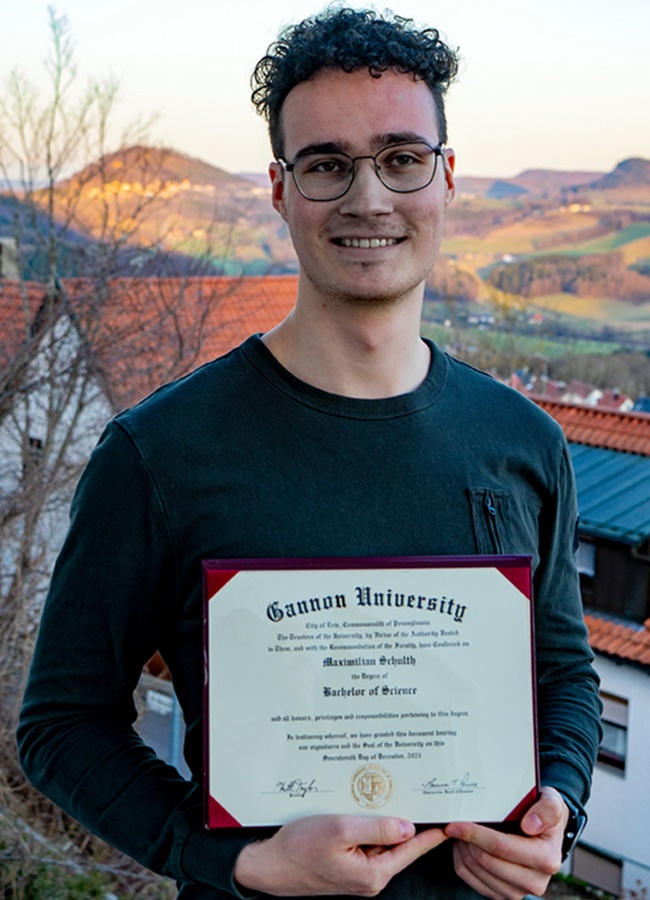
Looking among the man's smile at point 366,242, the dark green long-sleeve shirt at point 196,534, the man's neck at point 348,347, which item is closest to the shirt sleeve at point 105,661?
the dark green long-sleeve shirt at point 196,534

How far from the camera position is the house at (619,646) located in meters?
13.0

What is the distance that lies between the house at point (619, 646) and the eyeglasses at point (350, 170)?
11676 mm

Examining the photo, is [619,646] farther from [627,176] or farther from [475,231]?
[627,176]

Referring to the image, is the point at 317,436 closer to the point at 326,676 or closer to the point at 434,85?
the point at 326,676

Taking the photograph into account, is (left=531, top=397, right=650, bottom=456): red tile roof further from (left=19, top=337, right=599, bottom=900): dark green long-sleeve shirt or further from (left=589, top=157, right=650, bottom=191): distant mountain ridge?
(left=589, top=157, right=650, bottom=191): distant mountain ridge

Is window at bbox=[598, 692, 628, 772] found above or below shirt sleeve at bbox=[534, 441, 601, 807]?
below

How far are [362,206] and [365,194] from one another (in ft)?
0.06

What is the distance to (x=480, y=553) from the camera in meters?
1.51

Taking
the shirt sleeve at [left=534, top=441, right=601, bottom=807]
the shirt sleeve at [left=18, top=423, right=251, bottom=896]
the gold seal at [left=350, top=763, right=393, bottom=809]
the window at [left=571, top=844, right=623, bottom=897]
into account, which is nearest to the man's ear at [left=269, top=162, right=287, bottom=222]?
the shirt sleeve at [left=18, top=423, right=251, bottom=896]

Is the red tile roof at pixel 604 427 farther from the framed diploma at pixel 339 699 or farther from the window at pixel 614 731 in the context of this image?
the framed diploma at pixel 339 699

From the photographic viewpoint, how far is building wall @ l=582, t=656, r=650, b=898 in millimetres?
13039

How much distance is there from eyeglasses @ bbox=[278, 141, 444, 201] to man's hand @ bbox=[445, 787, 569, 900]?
0.85 meters

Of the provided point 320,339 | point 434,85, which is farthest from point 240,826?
point 434,85

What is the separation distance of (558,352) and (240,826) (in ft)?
73.8
